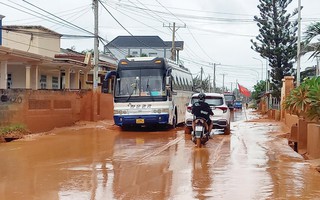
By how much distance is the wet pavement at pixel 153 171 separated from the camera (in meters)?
7.68

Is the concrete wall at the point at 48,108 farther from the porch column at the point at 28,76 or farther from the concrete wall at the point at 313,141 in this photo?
the concrete wall at the point at 313,141

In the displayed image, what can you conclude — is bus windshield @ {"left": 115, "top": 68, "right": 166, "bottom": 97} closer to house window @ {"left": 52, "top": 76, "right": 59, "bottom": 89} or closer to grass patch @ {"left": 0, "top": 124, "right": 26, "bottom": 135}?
grass patch @ {"left": 0, "top": 124, "right": 26, "bottom": 135}

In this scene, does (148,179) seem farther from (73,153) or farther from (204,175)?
(73,153)

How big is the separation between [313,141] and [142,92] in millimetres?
9046

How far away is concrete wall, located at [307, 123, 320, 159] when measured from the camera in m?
12.0

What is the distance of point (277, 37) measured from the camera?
148 ft

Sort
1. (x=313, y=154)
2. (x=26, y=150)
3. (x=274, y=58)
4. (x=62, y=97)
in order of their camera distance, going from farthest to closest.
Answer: (x=274, y=58), (x=62, y=97), (x=26, y=150), (x=313, y=154)

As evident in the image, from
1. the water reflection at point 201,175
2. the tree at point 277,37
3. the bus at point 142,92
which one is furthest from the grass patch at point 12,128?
the tree at point 277,37

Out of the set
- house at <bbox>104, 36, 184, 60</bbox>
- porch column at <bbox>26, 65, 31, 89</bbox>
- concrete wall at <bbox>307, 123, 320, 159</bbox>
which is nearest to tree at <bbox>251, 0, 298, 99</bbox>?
porch column at <bbox>26, 65, 31, 89</bbox>

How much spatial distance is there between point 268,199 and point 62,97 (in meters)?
16.7

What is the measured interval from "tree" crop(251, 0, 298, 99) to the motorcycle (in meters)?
31.6

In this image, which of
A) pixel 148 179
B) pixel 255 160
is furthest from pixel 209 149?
pixel 148 179

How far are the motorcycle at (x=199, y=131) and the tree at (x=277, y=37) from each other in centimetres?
3159

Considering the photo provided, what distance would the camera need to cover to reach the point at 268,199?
7.19 m
